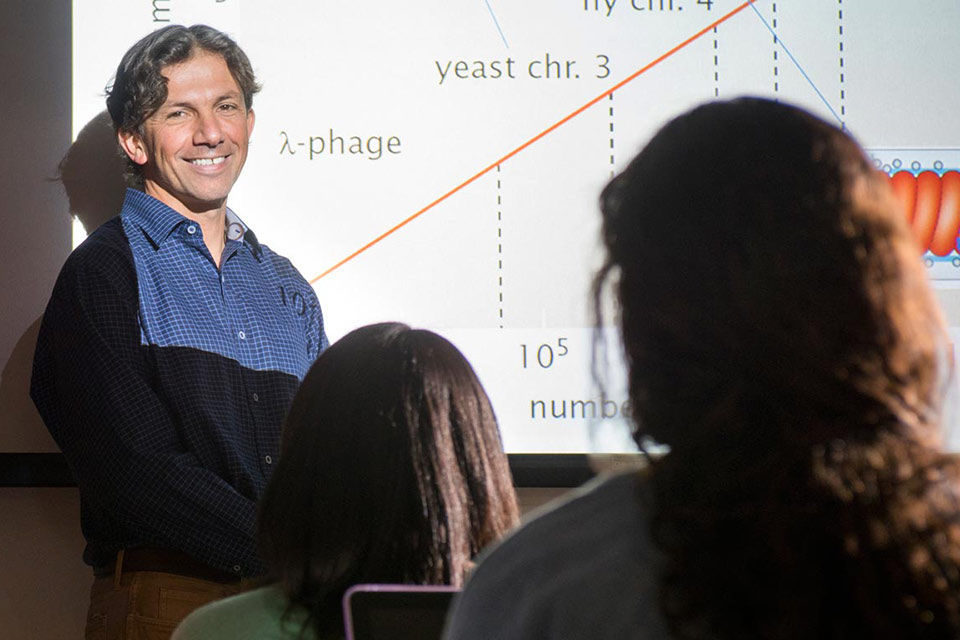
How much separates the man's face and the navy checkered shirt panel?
80 mm

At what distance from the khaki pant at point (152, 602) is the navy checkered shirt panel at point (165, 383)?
0.07m

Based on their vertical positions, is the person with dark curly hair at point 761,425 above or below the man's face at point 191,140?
below

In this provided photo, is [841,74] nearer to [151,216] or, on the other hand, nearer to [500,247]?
[500,247]

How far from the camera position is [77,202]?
2.69 m

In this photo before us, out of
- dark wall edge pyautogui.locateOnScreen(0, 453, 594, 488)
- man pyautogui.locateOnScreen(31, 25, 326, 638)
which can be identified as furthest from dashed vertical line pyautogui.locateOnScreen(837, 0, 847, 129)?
man pyautogui.locateOnScreen(31, 25, 326, 638)

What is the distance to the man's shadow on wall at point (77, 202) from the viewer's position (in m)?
2.68

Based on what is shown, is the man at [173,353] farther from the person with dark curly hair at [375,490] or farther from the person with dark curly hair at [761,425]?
the person with dark curly hair at [761,425]

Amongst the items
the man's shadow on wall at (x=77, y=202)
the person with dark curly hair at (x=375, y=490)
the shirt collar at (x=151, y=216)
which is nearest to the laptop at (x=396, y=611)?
the person with dark curly hair at (x=375, y=490)

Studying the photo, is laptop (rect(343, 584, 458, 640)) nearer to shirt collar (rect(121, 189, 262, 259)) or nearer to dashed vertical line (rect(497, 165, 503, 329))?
shirt collar (rect(121, 189, 262, 259))

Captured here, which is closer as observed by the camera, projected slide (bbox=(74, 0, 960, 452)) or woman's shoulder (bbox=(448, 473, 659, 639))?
woman's shoulder (bbox=(448, 473, 659, 639))

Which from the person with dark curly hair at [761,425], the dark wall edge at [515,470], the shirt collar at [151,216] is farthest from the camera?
the dark wall edge at [515,470]

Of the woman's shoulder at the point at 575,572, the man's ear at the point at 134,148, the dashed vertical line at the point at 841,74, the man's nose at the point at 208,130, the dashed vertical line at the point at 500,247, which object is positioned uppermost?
the dashed vertical line at the point at 841,74

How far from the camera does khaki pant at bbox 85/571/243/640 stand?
2.22 m

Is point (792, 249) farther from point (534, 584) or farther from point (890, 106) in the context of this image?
point (890, 106)
